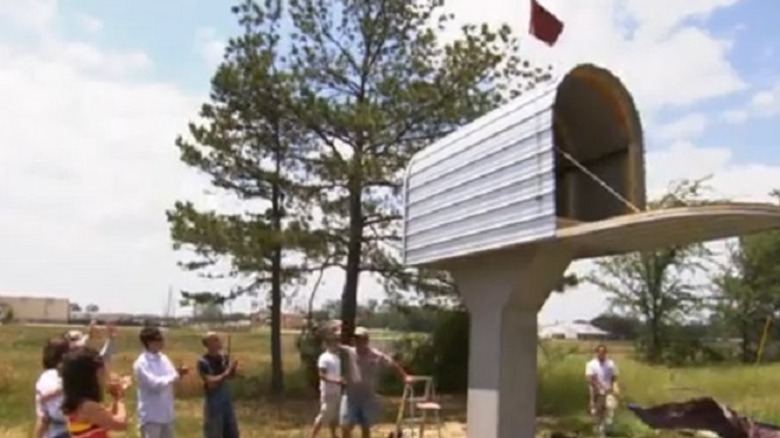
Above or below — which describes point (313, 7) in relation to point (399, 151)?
above

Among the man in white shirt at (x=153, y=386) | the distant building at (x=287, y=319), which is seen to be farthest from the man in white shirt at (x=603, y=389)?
the distant building at (x=287, y=319)

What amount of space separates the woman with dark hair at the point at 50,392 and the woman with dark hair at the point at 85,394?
113 cm

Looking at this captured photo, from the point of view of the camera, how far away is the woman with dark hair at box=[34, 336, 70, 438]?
18.9 feet

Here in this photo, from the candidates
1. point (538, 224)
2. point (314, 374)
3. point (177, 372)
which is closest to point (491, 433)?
point (538, 224)

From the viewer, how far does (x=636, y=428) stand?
13.1 metres

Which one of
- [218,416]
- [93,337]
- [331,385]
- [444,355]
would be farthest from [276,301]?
[93,337]

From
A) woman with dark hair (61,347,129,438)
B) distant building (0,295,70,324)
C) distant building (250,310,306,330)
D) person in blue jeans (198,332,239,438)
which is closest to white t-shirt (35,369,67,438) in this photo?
woman with dark hair (61,347,129,438)

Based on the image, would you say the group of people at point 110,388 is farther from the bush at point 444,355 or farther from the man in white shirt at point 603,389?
the bush at point 444,355

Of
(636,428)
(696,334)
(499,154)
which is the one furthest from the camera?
(696,334)

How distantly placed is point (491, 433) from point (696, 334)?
25.7 m

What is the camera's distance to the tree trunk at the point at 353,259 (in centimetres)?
1886

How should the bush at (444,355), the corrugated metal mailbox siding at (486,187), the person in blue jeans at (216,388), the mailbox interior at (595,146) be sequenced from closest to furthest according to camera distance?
the corrugated metal mailbox siding at (486,187) → the mailbox interior at (595,146) → the person in blue jeans at (216,388) → the bush at (444,355)

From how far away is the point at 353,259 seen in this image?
19.5 meters

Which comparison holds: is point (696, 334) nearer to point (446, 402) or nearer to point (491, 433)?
point (446, 402)
